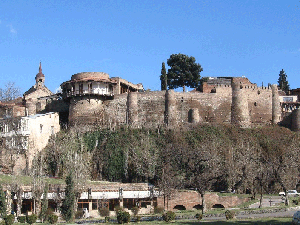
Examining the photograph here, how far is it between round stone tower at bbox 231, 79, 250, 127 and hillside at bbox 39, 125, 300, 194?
1.99 metres

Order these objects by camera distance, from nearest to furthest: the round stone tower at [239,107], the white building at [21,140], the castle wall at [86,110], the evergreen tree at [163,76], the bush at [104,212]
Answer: the bush at [104,212]
the white building at [21,140]
the round stone tower at [239,107]
the castle wall at [86,110]
the evergreen tree at [163,76]

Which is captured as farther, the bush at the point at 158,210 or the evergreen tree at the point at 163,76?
the evergreen tree at the point at 163,76

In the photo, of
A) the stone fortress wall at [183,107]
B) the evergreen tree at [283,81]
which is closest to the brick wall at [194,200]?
the stone fortress wall at [183,107]

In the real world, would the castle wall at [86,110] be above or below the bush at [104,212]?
above

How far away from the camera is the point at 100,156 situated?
53.1 m

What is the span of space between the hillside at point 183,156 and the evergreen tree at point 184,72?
15.8m

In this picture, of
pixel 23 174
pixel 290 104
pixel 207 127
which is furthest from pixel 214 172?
pixel 290 104

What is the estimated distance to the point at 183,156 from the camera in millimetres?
50406

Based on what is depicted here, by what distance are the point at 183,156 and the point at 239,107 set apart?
12.5 meters

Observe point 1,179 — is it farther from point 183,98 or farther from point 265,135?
point 265,135

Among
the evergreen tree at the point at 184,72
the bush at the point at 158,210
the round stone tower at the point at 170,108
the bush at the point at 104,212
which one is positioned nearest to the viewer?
the bush at the point at 104,212

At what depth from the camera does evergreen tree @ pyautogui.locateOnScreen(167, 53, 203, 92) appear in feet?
235

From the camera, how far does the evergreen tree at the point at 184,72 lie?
71500 mm

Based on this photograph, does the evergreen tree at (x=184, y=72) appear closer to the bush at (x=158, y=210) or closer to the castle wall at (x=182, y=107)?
the castle wall at (x=182, y=107)
